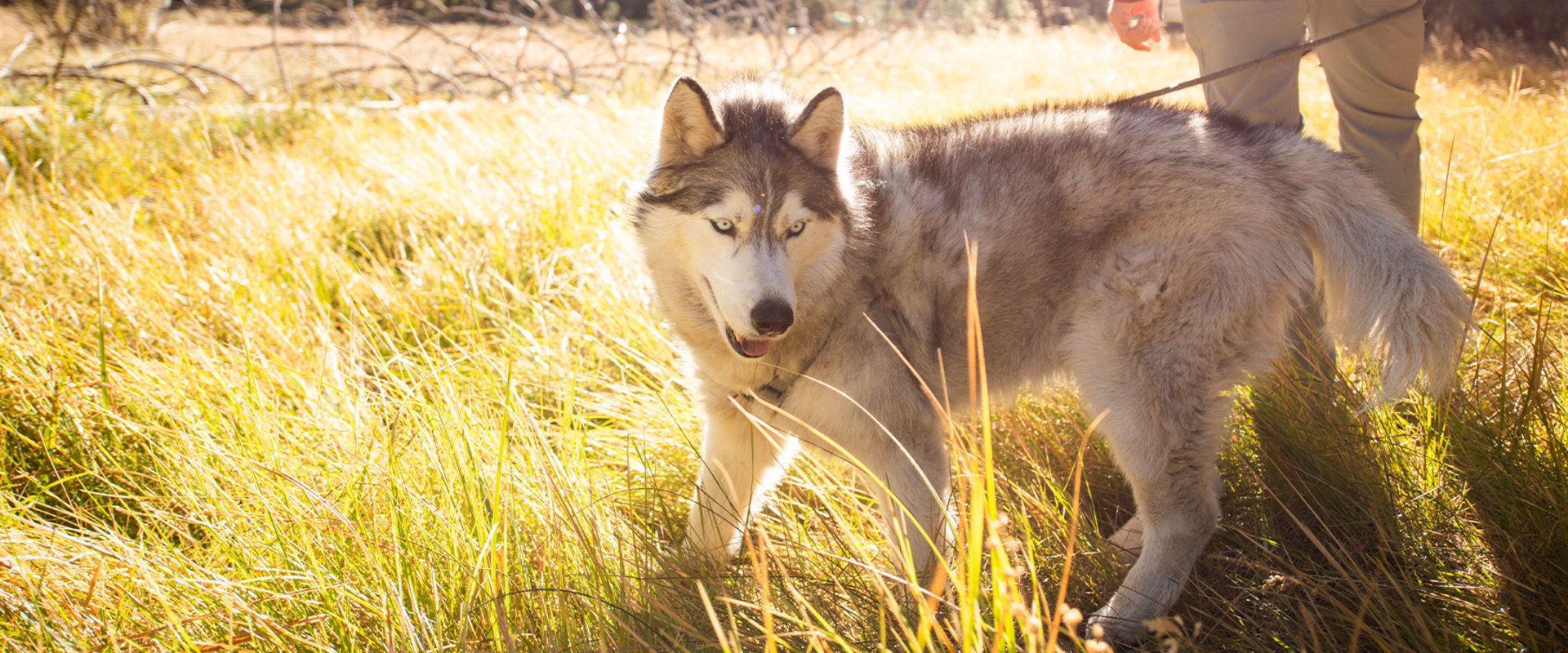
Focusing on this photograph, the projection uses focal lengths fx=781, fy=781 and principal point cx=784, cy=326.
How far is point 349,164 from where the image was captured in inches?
223

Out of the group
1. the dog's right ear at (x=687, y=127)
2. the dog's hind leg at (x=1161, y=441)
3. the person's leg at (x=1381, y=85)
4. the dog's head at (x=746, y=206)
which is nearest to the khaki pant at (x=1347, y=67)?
the person's leg at (x=1381, y=85)

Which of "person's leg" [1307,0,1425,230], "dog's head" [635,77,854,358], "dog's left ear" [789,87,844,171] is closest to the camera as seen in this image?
"dog's head" [635,77,854,358]

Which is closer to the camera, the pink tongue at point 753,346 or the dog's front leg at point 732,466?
the pink tongue at point 753,346

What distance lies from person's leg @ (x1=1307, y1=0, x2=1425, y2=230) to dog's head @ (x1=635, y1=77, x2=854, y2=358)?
6.30ft

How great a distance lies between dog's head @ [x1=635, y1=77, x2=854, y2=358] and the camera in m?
2.13

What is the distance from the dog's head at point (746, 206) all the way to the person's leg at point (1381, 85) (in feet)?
6.30

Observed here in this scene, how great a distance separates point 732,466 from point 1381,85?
2665 millimetres

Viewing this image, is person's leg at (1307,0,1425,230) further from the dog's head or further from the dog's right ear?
the dog's right ear

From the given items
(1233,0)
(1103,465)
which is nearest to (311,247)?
(1103,465)

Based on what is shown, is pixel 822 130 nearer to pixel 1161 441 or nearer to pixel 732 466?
pixel 732 466

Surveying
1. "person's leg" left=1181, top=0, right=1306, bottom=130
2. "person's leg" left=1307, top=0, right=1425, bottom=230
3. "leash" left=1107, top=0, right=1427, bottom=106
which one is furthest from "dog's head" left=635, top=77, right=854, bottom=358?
"person's leg" left=1307, top=0, right=1425, bottom=230

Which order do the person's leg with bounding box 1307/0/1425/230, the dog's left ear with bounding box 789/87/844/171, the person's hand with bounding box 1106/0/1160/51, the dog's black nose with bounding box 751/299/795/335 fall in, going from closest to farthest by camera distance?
the dog's black nose with bounding box 751/299/795/335 < the dog's left ear with bounding box 789/87/844/171 < the person's leg with bounding box 1307/0/1425/230 < the person's hand with bounding box 1106/0/1160/51

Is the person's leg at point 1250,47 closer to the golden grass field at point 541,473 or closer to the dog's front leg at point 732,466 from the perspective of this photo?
the golden grass field at point 541,473

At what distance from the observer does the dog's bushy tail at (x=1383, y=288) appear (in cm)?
190
